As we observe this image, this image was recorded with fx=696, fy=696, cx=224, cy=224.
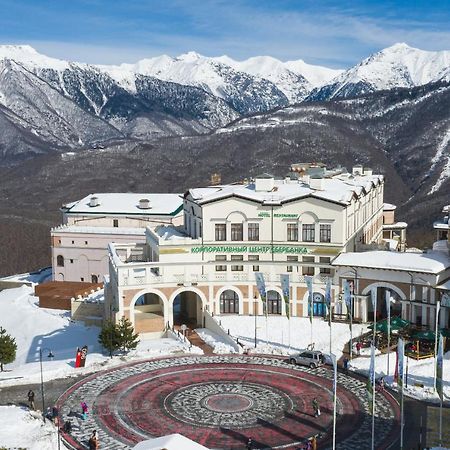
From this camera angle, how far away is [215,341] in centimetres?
6166

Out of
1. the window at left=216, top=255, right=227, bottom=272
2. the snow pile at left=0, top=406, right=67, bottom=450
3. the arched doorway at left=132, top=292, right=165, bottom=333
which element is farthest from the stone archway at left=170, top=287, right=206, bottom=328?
the snow pile at left=0, top=406, right=67, bottom=450

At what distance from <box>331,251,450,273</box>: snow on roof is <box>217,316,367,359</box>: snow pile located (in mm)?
5808

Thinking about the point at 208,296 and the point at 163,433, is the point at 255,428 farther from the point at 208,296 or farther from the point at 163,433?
the point at 208,296

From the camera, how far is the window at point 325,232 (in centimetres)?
6781

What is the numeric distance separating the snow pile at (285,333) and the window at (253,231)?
781 centimetres

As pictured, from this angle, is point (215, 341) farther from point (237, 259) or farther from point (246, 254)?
point (246, 254)

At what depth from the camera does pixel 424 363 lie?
173 feet

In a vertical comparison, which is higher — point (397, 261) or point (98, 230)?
point (98, 230)

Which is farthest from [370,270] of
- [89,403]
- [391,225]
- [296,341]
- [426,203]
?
[426,203]

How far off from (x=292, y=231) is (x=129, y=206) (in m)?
39.7

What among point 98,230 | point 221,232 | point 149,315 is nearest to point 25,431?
point 149,315

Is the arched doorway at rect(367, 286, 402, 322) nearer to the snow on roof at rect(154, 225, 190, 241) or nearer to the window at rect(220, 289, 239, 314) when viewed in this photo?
the window at rect(220, 289, 239, 314)

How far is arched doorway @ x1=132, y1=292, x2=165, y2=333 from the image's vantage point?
6384 centimetres

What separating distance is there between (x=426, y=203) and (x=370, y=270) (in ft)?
461
